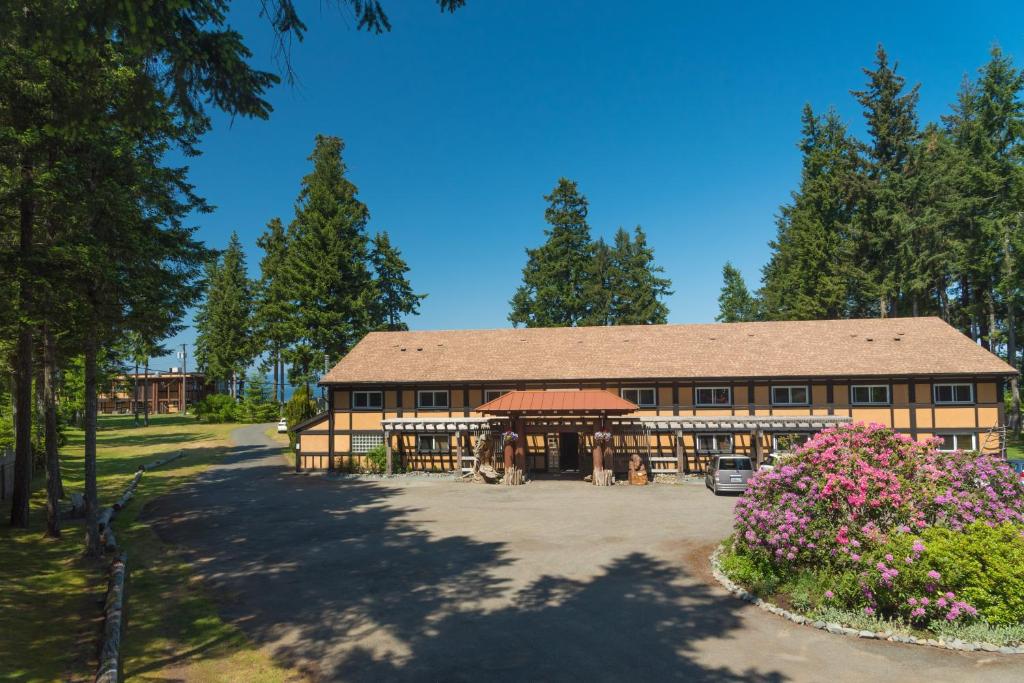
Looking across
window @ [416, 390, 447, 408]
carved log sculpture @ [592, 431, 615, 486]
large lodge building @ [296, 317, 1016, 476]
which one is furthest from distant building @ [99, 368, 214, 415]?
carved log sculpture @ [592, 431, 615, 486]

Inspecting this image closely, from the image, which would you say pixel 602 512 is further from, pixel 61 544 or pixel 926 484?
pixel 61 544

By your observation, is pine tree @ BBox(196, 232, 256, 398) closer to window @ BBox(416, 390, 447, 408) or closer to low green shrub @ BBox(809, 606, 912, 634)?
window @ BBox(416, 390, 447, 408)

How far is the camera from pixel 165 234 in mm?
18188

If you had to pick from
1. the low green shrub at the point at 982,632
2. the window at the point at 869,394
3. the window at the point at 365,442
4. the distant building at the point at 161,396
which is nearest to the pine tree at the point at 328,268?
the window at the point at 365,442

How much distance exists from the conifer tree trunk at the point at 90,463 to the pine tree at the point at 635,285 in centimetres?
4683

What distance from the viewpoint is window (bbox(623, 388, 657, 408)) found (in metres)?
29.3

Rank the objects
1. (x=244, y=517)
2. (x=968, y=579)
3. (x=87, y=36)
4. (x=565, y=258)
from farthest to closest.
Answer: (x=565, y=258)
(x=244, y=517)
(x=968, y=579)
(x=87, y=36)

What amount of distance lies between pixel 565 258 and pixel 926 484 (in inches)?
1570

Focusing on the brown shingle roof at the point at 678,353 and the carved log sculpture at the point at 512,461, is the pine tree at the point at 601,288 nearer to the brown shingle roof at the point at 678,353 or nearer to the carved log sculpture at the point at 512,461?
the brown shingle roof at the point at 678,353

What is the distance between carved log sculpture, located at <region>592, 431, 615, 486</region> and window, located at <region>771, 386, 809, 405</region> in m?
9.15

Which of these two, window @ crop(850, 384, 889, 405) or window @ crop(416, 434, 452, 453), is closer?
window @ crop(850, 384, 889, 405)

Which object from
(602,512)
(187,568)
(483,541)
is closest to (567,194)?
(602,512)

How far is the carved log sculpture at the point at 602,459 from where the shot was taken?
26125 mm

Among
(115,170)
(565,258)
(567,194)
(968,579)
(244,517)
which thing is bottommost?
(244,517)
